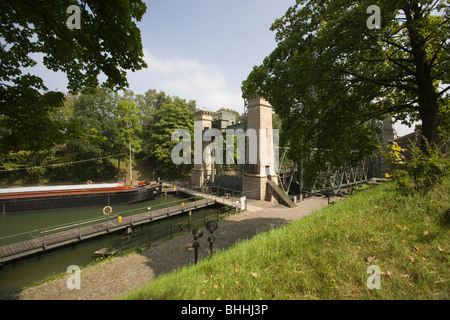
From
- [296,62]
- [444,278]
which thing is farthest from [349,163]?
[444,278]

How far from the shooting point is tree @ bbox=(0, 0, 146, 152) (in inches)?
149

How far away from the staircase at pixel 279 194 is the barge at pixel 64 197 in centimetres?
1432

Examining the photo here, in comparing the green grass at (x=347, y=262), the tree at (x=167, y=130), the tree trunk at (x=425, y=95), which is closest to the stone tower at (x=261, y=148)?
the tree trunk at (x=425, y=95)

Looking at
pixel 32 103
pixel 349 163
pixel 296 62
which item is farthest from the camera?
pixel 349 163

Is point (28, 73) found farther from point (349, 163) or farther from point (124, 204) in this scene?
point (124, 204)

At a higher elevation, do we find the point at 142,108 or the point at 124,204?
the point at 142,108

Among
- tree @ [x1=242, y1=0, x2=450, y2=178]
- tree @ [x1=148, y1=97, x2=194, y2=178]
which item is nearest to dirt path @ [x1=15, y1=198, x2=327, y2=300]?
tree @ [x1=242, y1=0, x2=450, y2=178]

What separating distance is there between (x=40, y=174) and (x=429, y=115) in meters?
44.4

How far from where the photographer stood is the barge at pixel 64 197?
703 inches

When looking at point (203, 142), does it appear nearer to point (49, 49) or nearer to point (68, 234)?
point (68, 234)

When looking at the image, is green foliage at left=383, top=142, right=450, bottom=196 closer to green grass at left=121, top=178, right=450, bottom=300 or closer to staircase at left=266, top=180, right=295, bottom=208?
green grass at left=121, top=178, right=450, bottom=300

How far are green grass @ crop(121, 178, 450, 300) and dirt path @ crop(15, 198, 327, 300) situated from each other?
335 cm

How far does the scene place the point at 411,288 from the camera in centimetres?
268
